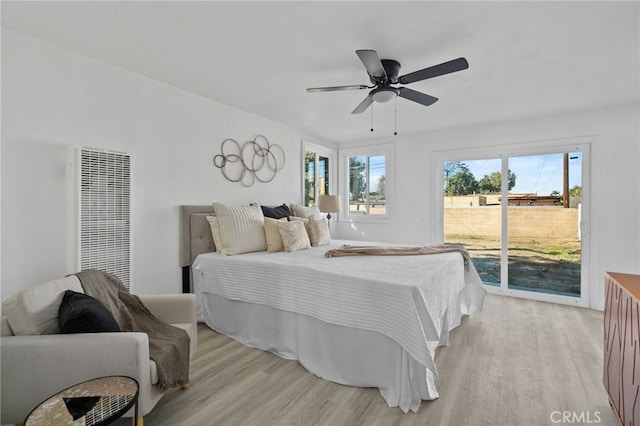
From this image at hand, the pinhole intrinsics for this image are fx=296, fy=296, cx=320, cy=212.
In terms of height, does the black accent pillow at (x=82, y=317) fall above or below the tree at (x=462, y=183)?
below

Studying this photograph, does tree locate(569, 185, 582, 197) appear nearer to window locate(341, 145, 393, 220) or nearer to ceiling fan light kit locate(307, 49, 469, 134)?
window locate(341, 145, 393, 220)

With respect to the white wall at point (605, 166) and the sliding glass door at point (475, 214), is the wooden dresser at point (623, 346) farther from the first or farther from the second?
the sliding glass door at point (475, 214)

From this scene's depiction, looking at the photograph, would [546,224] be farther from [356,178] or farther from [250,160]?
[250,160]

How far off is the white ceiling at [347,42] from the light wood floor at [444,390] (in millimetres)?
2471

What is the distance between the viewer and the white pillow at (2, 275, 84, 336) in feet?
4.93

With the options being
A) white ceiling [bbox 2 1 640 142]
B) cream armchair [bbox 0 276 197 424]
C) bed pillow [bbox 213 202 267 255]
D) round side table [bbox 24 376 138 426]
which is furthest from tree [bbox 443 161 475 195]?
round side table [bbox 24 376 138 426]

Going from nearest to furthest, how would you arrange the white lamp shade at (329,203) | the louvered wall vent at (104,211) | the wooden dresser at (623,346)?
the wooden dresser at (623,346)
the louvered wall vent at (104,211)
the white lamp shade at (329,203)

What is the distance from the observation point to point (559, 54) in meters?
2.35

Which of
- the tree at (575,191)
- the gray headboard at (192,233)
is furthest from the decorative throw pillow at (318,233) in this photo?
the tree at (575,191)

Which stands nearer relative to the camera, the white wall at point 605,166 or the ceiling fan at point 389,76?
the ceiling fan at point 389,76

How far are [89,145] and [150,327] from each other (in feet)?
5.36

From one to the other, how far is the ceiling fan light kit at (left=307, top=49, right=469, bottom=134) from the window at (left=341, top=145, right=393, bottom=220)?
258cm

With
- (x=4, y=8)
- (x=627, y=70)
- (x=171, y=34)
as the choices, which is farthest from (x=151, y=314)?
(x=627, y=70)

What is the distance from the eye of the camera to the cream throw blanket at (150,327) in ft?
5.46
